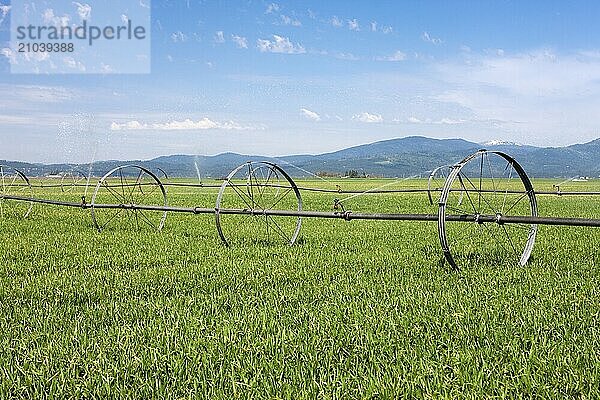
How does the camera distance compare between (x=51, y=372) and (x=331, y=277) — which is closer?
(x=51, y=372)

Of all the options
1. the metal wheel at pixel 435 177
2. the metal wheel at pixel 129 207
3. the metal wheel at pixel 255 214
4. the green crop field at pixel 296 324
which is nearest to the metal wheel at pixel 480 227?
the green crop field at pixel 296 324

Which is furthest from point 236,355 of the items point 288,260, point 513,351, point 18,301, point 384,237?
point 384,237

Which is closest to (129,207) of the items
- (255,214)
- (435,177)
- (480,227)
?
(255,214)

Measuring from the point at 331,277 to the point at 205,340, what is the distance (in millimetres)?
2782

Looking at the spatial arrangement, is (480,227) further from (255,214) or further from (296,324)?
(296,324)

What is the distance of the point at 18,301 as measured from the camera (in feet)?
19.0

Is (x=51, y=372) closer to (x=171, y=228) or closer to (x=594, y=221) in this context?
(x=594, y=221)

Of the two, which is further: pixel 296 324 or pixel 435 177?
pixel 435 177

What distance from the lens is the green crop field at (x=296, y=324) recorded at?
144 inches

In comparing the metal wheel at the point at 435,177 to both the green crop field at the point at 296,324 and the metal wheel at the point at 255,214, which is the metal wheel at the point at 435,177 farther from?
the green crop field at the point at 296,324

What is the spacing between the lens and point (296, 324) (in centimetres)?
491

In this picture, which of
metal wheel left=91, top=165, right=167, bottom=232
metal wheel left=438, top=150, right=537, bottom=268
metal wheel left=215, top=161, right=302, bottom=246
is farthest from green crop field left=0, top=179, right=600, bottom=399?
metal wheel left=91, top=165, right=167, bottom=232

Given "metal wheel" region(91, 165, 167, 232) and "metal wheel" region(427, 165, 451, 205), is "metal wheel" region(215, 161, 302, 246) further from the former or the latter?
"metal wheel" region(427, 165, 451, 205)

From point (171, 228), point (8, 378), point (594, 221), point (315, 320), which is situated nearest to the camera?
point (8, 378)
